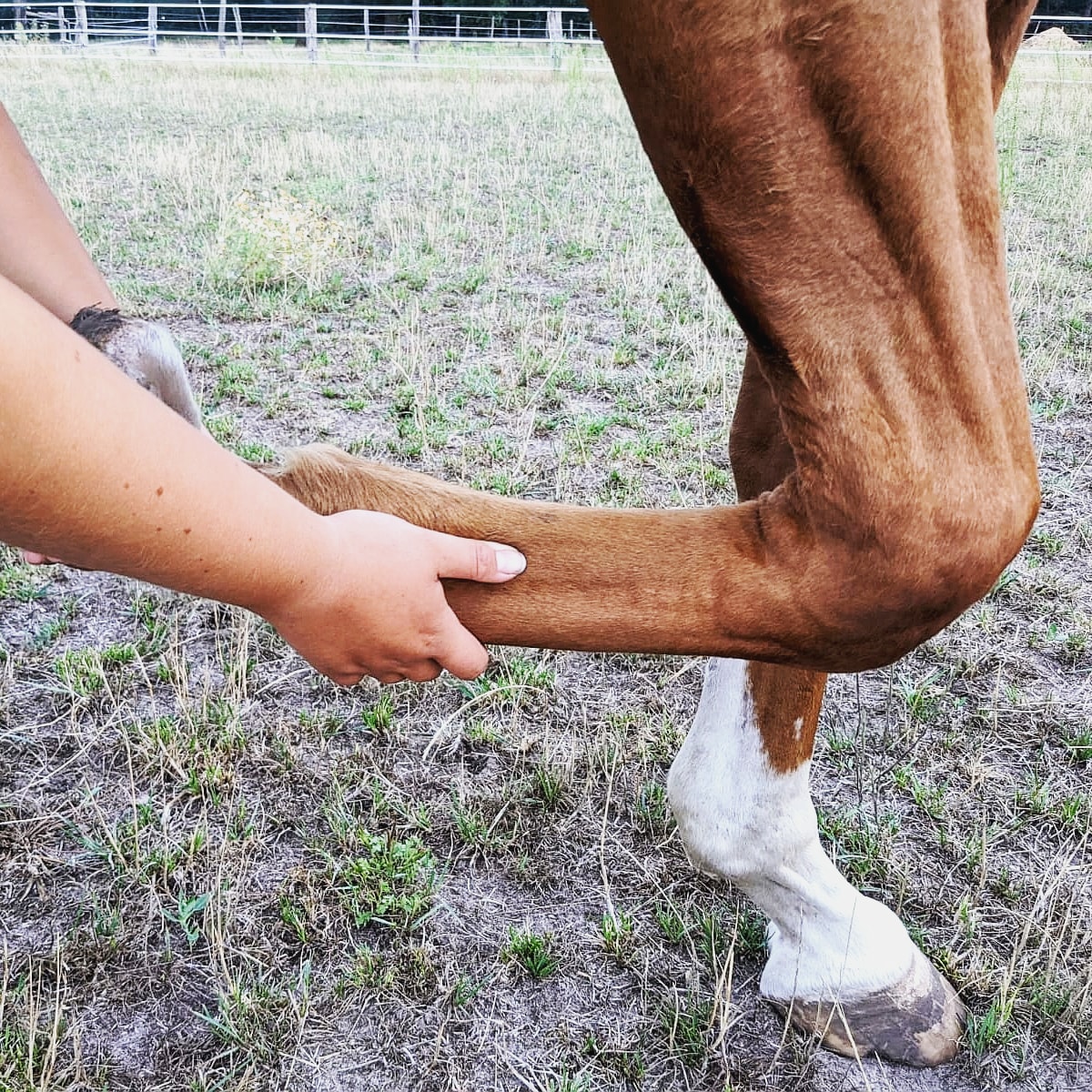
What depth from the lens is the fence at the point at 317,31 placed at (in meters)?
19.5

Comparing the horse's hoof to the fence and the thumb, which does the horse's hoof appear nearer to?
the thumb

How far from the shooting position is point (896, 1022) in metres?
1.56

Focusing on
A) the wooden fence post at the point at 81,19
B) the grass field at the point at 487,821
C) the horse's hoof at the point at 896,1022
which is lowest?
the horse's hoof at the point at 896,1022

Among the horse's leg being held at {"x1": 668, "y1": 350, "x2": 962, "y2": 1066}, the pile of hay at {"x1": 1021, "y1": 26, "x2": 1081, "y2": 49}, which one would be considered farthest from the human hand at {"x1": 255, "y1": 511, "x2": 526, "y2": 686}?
the pile of hay at {"x1": 1021, "y1": 26, "x2": 1081, "y2": 49}

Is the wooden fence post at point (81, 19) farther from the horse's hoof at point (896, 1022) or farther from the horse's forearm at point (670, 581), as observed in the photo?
the horse's hoof at point (896, 1022)

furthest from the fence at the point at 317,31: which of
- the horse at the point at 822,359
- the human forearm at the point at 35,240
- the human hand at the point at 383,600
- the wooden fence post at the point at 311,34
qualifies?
the human hand at the point at 383,600

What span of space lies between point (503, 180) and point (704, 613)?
295 inches

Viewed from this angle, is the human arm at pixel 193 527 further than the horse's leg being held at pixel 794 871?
No

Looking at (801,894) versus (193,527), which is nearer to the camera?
(193,527)

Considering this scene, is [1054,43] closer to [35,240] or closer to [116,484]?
[35,240]

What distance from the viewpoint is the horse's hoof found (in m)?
1.56

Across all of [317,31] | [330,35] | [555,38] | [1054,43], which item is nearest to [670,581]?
[1054,43]

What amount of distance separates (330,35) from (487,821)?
21.0 meters

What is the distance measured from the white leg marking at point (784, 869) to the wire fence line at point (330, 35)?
1731 centimetres
